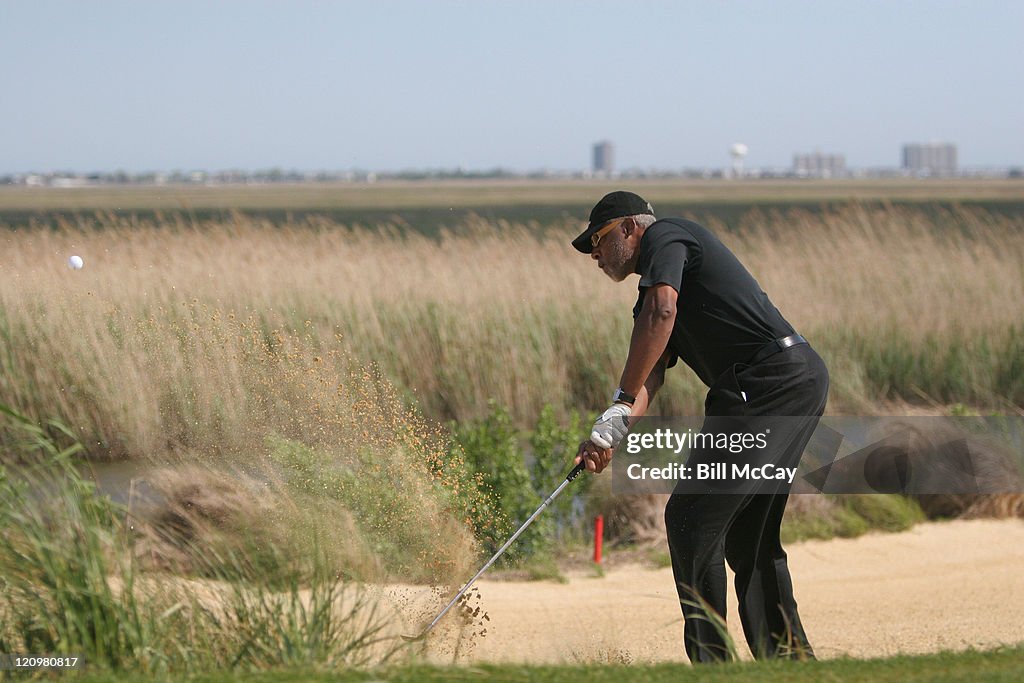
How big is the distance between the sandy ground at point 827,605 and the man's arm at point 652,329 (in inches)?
61.2

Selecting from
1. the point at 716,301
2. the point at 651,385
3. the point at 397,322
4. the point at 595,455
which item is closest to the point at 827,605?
the point at 651,385

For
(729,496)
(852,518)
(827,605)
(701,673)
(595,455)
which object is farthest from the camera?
(852,518)

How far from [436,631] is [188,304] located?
6.71 m

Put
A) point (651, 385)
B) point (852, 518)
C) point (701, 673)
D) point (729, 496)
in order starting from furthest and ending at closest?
point (852, 518)
point (651, 385)
point (729, 496)
point (701, 673)

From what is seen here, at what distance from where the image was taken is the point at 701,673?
454 centimetres

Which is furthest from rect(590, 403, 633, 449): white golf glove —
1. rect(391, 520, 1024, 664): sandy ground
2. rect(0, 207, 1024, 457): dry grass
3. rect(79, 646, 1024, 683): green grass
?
rect(0, 207, 1024, 457): dry grass

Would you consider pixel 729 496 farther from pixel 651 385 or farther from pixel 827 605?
pixel 827 605

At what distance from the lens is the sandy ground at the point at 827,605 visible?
22.1 ft

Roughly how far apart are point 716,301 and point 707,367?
291 mm

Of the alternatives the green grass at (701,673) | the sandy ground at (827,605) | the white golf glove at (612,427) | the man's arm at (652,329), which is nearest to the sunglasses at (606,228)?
the man's arm at (652,329)

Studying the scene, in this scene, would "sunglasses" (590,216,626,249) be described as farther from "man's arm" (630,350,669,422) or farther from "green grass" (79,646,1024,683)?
"green grass" (79,646,1024,683)

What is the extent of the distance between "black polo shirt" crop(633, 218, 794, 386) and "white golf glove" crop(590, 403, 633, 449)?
1.26ft

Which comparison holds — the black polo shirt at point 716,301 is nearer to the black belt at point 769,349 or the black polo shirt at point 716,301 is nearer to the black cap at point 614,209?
the black belt at point 769,349

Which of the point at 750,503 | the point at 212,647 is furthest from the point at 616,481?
the point at 212,647
